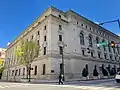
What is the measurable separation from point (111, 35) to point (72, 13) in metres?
26.0

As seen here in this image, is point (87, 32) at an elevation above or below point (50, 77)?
above

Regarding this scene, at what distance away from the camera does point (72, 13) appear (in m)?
37.0

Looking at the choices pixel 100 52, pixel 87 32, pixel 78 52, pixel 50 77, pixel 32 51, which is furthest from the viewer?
pixel 100 52

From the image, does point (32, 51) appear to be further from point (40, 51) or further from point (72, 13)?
point (72, 13)

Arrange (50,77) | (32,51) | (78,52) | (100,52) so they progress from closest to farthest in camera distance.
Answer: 1. (50,77)
2. (32,51)
3. (78,52)
4. (100,52)

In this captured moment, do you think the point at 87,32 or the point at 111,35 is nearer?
the point at 87,32

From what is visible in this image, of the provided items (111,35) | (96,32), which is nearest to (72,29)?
(96,32)

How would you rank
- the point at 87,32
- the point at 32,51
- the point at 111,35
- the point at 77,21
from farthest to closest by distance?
the point at 111,35 < the point at 87,32 < the point at 77,21 < the point at 32,51

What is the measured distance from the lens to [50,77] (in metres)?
28.4

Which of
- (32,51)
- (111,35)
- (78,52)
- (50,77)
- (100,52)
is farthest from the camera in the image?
(111,35)

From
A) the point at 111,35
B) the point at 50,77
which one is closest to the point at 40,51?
the point at 50,77

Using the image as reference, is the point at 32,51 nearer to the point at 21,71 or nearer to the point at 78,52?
the point at 78,52

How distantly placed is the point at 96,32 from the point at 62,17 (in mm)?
15488

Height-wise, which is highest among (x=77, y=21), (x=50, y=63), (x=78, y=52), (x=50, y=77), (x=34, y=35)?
(x=77, y=21)
